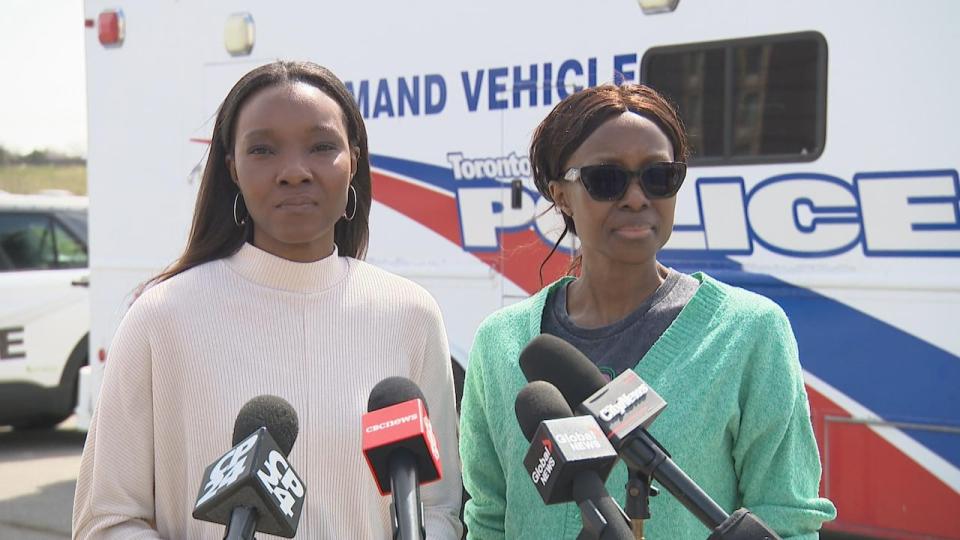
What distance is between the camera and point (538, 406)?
4.63 ft

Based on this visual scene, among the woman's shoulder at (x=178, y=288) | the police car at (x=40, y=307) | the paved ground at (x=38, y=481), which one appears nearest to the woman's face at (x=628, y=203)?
the woman's shoulder at (x=178, y=288)

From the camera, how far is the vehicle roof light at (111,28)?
661cm

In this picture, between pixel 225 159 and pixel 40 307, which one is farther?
pixel 40 307

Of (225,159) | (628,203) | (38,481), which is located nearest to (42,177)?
(38,481)

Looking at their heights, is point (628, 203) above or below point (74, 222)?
Answer: above

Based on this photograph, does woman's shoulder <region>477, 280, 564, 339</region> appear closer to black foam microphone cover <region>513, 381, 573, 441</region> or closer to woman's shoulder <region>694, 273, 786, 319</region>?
woman's shoulder <region>694, 273, 786, 319</region>

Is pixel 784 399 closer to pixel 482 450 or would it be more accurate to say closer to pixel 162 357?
pixel 482 450

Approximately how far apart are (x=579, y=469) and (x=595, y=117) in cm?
95

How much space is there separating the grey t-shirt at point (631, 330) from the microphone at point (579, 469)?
24.9 inches

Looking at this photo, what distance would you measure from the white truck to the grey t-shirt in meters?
2.20

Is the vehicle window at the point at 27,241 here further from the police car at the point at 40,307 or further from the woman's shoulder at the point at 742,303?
the woman's shoulder at the point at 742,303

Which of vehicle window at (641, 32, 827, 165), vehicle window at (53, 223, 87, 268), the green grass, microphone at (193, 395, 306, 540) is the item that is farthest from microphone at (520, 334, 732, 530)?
the green grass

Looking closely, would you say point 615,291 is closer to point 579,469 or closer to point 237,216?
point 237,216

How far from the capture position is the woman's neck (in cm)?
210
